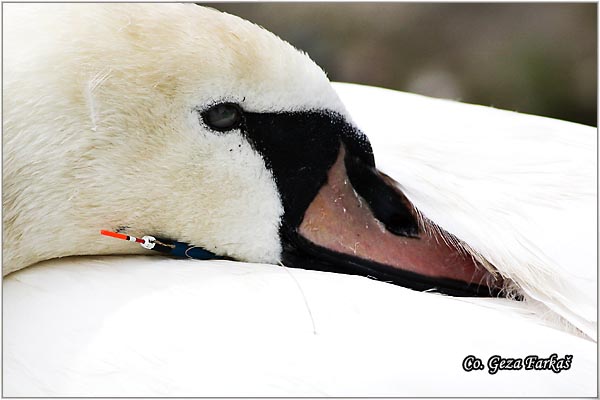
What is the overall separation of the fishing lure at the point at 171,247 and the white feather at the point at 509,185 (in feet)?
1.18

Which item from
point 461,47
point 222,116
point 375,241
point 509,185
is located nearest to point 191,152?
point 222,116

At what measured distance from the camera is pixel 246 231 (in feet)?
4.82

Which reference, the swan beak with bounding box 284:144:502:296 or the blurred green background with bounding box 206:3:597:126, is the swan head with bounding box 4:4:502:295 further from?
the blurred green background with bounding box 206:3:597:126

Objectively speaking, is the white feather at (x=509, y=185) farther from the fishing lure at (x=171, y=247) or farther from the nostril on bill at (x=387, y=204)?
the fishing lure at (x=171, y=247)

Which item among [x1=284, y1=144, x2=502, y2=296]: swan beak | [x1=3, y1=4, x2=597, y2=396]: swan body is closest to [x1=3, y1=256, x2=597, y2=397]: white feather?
[x1=3, y1=4, x2=597, y2=396]: swan body

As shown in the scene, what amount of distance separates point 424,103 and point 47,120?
0.87 metres

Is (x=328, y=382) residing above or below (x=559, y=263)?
below

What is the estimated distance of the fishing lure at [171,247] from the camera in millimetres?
1442

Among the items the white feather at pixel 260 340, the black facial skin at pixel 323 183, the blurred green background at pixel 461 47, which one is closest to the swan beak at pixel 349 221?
the black facial skin at pixel 323 183

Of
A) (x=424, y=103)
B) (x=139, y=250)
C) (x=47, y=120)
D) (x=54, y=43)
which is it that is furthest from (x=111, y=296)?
(x=424, y=103)

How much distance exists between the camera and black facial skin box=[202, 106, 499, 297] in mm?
1458

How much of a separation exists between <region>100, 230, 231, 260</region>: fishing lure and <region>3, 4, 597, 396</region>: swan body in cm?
2

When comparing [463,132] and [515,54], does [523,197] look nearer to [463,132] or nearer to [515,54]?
[463,132]

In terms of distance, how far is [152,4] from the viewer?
55.1 inches
